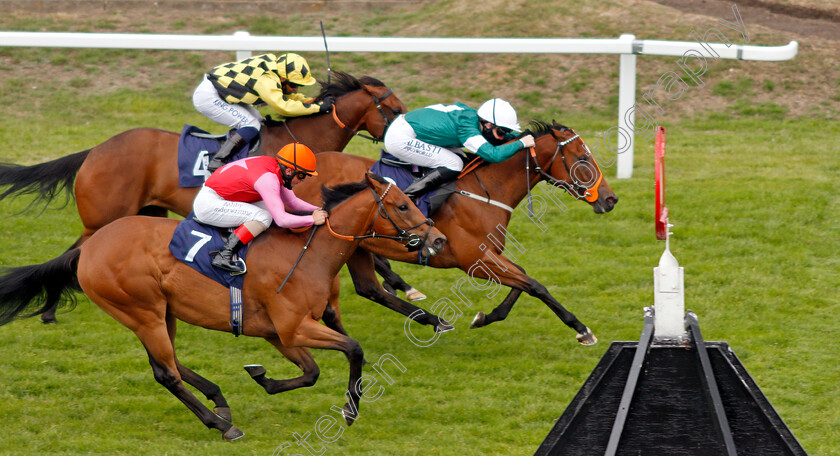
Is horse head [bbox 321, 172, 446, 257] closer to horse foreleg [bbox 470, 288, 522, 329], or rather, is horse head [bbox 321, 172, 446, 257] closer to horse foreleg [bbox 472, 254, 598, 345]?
horse foreleg [bbox 472, 254, 598, 345]

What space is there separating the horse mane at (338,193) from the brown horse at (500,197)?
1144 mm

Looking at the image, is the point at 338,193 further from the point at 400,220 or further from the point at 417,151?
the point at 417,151

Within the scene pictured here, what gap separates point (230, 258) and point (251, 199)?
1.26ft

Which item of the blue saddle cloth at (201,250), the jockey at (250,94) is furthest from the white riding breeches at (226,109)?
the blue saddle cloth at (201,250)

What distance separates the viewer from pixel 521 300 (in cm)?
794

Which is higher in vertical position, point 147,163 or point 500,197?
point 147,163

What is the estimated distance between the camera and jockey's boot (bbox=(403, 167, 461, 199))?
260 inches

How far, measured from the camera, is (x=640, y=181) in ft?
32.7

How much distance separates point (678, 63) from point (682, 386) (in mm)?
9034

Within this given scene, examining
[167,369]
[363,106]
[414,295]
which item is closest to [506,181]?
[363,106]

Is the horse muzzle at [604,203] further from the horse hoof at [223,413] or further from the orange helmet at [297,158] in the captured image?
the horse hoof at [223,413]

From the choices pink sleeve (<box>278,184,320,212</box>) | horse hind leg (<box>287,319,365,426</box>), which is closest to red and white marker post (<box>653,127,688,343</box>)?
horse hind leg (<box>287,319,365,426</box>)

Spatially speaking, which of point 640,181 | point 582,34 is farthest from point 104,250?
point 582,34

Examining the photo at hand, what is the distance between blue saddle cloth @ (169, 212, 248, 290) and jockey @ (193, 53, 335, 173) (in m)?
1.67
